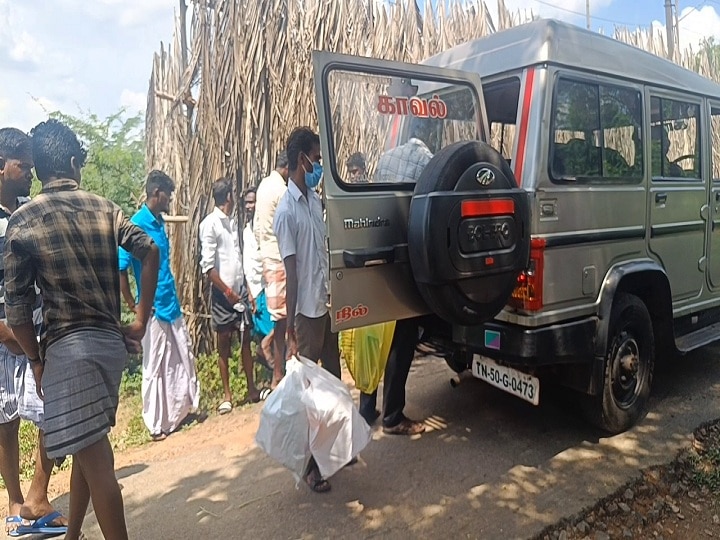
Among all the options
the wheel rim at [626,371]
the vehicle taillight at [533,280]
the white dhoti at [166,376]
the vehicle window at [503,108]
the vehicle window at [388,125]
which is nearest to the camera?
the vehicle window at [388,125]

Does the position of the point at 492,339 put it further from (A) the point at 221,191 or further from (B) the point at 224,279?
(A) the point at 221,191

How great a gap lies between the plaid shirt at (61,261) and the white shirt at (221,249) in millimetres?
2328

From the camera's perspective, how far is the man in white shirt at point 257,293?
208 inches

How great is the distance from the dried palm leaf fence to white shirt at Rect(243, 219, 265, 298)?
51cm

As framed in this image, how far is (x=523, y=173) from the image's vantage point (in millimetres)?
3217

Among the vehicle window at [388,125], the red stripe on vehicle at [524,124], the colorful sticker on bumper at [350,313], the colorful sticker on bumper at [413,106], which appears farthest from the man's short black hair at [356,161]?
the red stripe on vehicle at [524,124]

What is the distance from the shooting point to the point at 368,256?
9.34 ft

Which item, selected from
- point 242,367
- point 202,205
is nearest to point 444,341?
point 242,367

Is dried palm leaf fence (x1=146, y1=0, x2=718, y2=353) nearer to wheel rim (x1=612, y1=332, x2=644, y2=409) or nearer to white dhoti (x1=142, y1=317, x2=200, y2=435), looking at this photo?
white dhoti (x1=142, y1=317, x2=200, y2=435)

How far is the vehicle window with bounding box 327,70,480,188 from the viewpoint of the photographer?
288cm

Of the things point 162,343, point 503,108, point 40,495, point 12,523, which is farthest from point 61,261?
point 503,108

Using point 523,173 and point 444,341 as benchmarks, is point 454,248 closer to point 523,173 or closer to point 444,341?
point 523,173

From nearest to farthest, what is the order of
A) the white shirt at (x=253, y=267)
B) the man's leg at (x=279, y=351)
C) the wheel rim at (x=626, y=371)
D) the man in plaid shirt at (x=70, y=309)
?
1. the man in plaid shirt at (x=70, y=309)
2. the wheel rim at (x=626, y=371)
3. the man's leg at (x=279, y=351)
4. the white shirt at (x=253, y=267)

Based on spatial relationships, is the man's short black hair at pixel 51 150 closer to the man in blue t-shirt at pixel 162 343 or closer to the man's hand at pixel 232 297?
the man in blue t-shirt at pixel 162 343
